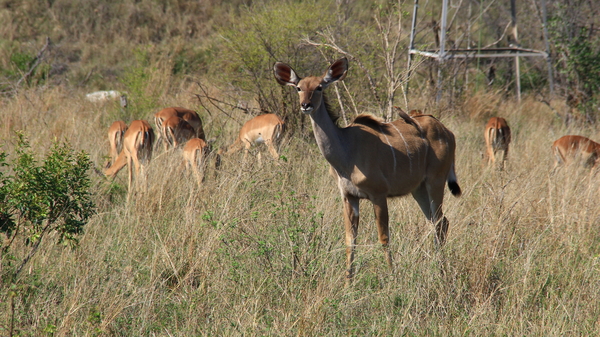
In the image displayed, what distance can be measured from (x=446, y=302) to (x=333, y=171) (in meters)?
1.31

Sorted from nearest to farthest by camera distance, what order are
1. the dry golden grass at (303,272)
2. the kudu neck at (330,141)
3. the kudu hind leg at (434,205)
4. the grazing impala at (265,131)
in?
the dry golden grass at (303,272) < the kudu neck at (330,141) < the kudu hind leg at (434,205) < the grazing impala at (265,131)

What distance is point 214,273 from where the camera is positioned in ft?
13.4

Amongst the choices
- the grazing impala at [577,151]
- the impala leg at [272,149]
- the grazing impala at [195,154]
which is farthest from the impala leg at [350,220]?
the grazing impala at [577,151]

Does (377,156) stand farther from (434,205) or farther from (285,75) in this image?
(285,75)

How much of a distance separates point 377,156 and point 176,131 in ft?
15.4

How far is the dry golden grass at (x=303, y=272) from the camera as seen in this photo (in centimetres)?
339

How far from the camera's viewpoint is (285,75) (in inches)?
175

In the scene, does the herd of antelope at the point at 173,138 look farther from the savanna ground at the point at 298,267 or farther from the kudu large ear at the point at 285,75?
the kudu large ear at the point at 285,75

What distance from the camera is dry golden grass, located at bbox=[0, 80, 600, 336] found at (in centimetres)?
339

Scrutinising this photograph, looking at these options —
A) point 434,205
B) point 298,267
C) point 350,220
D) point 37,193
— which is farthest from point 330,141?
point 37,193

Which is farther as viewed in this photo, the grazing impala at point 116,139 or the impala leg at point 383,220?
the grazing impala at point 116,139

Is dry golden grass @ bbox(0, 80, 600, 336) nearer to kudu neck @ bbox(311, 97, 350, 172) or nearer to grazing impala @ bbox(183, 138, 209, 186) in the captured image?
kudu neck @ bbox(311, 97, 350, 172)

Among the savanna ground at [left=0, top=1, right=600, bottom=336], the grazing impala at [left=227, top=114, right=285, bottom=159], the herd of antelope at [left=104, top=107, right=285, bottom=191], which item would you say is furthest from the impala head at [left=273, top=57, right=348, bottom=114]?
the grazing impala at [left=227, top=114, right=285, bottom=159]

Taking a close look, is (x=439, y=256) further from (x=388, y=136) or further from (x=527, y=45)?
(x=527, y=45)
